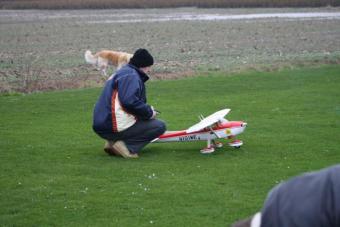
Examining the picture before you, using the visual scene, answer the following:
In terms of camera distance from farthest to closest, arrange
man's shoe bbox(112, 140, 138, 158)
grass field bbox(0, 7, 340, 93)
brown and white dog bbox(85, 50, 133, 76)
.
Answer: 1. grass field bbox(0, 7, 340, 93)
2. brown and white dog bbox(85, 50, 133, 76)
3. man's shoe bbox(112, 140, 138, 158)

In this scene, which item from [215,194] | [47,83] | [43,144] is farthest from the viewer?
[47,83]

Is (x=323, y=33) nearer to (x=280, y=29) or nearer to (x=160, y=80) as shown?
(x=280, y=29)

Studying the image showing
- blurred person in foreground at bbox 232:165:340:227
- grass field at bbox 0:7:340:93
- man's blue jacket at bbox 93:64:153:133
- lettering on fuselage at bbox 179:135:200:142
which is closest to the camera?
blurred person in foreground at bbox 232:165:340:227

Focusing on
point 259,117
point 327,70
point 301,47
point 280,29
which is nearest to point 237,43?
point 301,47

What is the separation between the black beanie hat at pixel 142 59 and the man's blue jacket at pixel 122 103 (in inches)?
3.2

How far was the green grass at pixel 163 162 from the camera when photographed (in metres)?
7.58

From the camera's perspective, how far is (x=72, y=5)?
66500 mm

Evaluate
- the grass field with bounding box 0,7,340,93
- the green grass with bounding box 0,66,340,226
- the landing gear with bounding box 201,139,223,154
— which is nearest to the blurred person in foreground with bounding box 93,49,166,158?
the green grass with bounding box 0,66,340,226

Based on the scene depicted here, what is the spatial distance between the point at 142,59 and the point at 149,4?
186ft

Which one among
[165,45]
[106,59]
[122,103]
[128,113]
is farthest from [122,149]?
[165,45]

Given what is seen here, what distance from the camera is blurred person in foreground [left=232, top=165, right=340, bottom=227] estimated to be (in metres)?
2.98

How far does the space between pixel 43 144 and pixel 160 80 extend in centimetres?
798

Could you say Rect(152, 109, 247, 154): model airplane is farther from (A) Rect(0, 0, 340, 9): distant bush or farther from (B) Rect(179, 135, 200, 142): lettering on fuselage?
(A) Rect(0, 0, 340, 9): distant bush

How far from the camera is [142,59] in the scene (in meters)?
10.1
